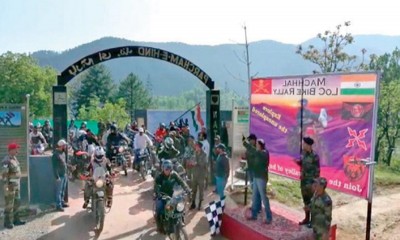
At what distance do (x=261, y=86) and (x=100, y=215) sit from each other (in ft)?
16.6

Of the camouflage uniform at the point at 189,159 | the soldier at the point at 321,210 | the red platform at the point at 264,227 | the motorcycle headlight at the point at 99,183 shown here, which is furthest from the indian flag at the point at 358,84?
the motorcycle headlight at the point at 99,183

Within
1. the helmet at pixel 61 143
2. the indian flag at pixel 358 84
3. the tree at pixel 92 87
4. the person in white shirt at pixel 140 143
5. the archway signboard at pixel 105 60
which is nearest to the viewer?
the indian flag at pixel 358 84

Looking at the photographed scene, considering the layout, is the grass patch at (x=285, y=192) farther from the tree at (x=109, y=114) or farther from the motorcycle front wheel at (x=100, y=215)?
the tree at (x=109, y=114)

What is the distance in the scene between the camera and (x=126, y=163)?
48.5 ft

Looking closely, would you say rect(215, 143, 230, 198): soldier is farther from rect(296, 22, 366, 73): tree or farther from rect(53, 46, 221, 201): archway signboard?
rect(296, 22, 366, 73): tree

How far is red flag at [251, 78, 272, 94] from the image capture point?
32.4 ft

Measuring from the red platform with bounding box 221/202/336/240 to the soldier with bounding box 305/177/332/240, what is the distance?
104 cm

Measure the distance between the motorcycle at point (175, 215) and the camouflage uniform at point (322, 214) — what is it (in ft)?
7.87

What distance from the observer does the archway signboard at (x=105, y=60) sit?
11.0 m

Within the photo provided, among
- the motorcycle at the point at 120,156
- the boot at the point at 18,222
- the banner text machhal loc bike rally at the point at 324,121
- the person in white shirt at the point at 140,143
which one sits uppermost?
the banner text machhal loc bike rally at the point at 324,121

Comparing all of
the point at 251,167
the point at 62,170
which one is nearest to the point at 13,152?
the point at 62,170

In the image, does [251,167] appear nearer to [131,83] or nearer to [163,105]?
[131,83]

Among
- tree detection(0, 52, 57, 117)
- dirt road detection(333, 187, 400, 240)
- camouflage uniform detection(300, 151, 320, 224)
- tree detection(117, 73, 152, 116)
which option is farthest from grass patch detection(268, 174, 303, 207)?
tree detection(117, 73, 152, 116)

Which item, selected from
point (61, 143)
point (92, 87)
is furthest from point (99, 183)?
point (92, 87)
